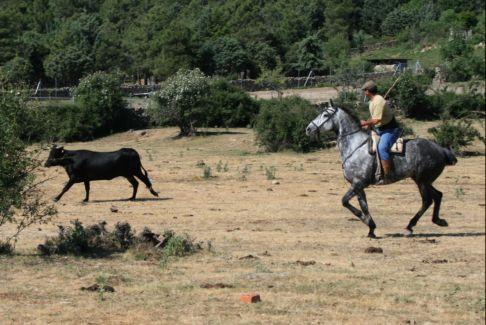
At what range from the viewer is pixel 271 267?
13.2 meters

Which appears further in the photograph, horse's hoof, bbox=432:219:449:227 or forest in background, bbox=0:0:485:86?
forest in background, bbox=0:0:485:86

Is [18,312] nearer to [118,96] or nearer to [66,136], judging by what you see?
[66,136]

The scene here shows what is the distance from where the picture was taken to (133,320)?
10.5 metres

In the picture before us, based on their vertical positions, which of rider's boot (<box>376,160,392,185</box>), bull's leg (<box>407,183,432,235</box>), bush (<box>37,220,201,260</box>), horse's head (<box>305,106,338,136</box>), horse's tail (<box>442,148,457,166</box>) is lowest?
bush (<box>37,220,201,260</box>)

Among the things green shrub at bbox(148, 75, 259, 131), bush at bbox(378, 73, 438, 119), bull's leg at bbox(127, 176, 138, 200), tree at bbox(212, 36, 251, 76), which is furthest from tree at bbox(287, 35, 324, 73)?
bull's leg at bbox(127, 176, 138, 200)

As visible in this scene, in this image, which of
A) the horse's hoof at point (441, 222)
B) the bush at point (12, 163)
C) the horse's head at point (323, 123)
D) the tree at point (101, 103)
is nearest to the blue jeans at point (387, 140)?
the horse's head at point (323, 123)

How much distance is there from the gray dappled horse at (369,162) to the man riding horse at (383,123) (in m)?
0.17

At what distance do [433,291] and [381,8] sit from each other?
11313 cm

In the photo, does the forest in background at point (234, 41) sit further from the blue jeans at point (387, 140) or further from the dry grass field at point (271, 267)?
the blue jeans at point (387, 140)

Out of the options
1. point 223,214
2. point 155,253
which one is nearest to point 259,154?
point 223,214

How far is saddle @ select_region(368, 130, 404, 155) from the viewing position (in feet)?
52.5

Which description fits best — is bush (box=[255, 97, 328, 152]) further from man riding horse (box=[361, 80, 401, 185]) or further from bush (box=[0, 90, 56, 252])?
bush (box=[0, 90, 56, 252])

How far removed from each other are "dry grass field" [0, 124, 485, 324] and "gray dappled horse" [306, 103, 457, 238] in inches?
20.7

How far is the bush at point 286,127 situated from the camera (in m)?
38.8
